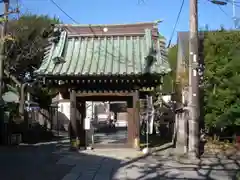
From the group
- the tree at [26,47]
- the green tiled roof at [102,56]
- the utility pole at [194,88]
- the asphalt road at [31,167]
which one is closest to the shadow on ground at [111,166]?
the asphalt road at [31,167]

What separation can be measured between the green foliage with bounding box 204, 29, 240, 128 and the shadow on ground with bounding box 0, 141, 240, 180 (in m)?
3.25

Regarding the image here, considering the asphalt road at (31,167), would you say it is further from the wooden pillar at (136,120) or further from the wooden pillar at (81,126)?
the wooden pillar at (136,120)

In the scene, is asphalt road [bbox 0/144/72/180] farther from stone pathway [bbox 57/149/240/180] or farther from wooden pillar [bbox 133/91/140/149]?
wooden pillar [bbox 133/91/140/149]

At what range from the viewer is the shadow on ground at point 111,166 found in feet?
36.2

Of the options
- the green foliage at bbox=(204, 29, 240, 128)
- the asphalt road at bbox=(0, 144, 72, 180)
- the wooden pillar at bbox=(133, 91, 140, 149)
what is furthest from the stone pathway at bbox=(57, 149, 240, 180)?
the green foliage at bbox=(204, 29, 240, 128)

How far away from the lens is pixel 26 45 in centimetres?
2950

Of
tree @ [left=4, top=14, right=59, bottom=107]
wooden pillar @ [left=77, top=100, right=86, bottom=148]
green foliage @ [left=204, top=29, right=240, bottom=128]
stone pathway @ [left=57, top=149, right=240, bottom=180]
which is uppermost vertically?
tree @ [left=4, top=14, right=59, bottom=107]

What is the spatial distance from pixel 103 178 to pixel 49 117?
89.1 feet

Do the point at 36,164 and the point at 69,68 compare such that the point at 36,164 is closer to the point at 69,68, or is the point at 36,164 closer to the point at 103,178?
the point at 103,178

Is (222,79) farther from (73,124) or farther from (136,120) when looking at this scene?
(73,124)

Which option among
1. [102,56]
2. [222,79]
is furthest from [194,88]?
[102,56]

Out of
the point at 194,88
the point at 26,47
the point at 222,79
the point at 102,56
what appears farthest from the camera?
the point at 26,47

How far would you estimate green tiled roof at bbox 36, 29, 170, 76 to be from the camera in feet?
54.4

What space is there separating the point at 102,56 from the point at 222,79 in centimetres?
607
